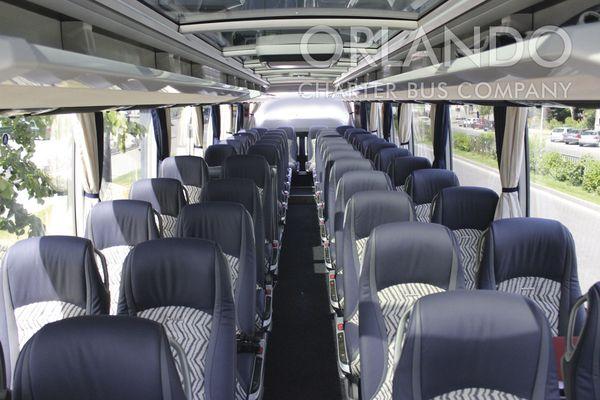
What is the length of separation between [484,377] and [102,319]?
4.93 feet

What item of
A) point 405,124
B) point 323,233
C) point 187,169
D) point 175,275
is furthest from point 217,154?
point 175,275

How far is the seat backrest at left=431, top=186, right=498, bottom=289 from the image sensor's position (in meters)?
4.88

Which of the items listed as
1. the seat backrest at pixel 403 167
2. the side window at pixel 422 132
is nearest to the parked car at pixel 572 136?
the seat backrest at pixel 403 167

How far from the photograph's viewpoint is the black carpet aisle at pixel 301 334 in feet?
15.7

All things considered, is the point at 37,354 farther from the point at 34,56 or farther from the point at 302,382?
the point at 302,382

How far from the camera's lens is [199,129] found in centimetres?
1252

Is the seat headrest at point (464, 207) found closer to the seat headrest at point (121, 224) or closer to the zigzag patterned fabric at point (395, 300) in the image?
the zigzag patterned fabric at point (395, 300)

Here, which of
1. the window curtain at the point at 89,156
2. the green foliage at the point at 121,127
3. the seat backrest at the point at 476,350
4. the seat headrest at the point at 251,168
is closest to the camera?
the seat backrest at the point at 476,350

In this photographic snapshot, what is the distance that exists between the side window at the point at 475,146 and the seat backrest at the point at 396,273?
10.9 ft

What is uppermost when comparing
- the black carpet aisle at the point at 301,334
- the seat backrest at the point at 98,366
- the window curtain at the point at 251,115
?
the window curtain at the point at 251,115

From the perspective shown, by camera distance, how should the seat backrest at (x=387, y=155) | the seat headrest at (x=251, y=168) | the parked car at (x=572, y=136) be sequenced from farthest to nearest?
the seat backrest at (x=387, y=155)
the seat headrest at (x=251, y=168)
the parked car at (x=572, y=136)

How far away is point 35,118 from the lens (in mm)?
5262

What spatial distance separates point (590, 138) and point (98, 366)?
3.71 metres

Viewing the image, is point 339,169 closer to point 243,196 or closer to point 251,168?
point 251,168
